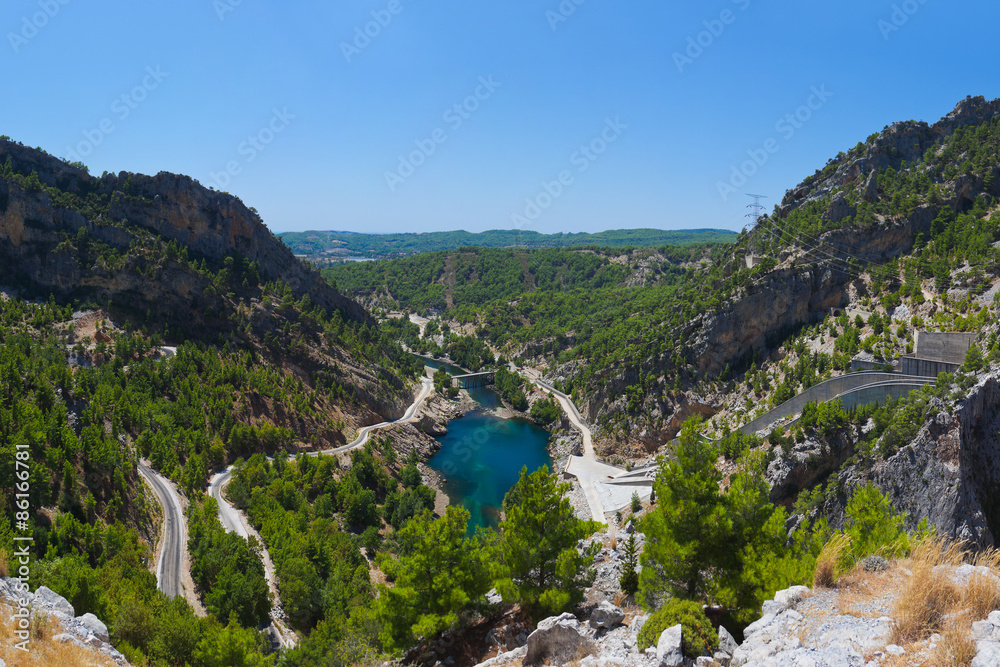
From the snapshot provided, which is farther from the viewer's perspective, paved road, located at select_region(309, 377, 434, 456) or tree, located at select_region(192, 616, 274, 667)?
paved road, located at select_region(309, 377, 434, 456)

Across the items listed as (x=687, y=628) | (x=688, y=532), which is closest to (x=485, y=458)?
(x=688, y=532)

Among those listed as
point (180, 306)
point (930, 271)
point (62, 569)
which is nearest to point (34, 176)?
point (180, 306)

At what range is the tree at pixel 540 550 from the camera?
1919 centimetres

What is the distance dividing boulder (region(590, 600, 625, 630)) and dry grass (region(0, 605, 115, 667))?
13878 mm

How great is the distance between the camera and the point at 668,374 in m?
68.9

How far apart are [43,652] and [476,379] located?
336 feet

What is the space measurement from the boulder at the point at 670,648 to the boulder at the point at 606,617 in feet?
12.6

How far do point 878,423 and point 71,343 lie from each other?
257 ft

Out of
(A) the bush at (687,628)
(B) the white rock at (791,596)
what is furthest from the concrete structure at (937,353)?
(A) the bush at (687,628)

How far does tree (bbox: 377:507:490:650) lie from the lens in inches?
769

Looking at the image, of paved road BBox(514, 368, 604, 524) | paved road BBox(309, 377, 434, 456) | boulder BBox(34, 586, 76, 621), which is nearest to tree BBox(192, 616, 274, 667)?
boulder BBox(34, 586, 76, 621)

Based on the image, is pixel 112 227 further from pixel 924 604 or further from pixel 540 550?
pixel 924 604

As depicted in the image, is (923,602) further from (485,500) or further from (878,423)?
(485,500)

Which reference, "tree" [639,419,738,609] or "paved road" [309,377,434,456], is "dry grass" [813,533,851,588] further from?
"paved road" [309,377,434,456]
